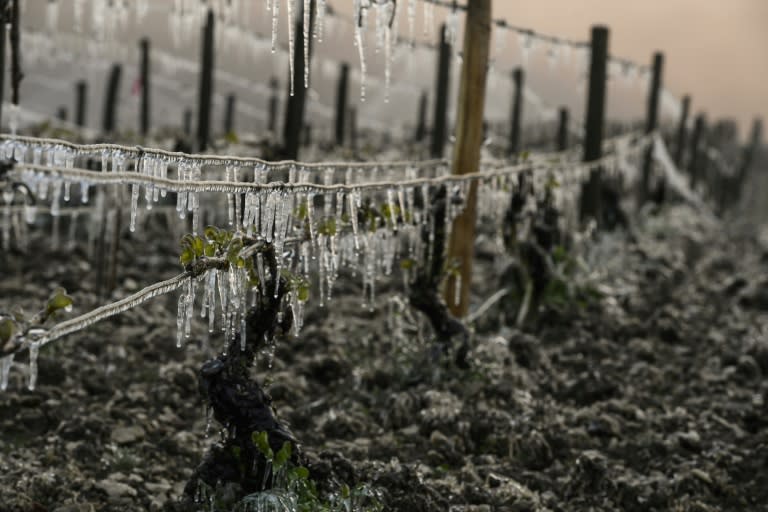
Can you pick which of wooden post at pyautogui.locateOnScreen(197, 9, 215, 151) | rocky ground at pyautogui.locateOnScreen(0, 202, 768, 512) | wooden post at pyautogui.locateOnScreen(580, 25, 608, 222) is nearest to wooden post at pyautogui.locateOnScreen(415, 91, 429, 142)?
wooden post at pyautogui.locateOnScreen(197, 9, 215, 151)

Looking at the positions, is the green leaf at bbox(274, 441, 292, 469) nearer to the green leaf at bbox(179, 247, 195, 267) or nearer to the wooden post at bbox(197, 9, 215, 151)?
the green leaf at bbox(179, 247, 195, 267)

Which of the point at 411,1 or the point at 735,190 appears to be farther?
the point at 735,190

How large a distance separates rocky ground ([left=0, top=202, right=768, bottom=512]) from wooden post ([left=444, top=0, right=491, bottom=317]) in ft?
2.74

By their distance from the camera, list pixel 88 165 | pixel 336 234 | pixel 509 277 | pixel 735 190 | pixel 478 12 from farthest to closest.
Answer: pixel 735 190 → pixel 88 165 → pixel 509 277 → pixel 478 12 → pixel 336 234

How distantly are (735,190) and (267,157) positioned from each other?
28451 millimetres

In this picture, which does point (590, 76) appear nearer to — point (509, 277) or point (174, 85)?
point (509, 277)

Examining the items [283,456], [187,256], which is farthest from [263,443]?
[187,256]

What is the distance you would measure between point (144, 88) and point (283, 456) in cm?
1819

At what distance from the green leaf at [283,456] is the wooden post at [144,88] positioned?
17067 mm

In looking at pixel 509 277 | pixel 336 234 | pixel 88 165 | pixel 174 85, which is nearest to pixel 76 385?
pixel 336 234

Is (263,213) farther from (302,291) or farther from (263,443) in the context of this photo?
(263,443)

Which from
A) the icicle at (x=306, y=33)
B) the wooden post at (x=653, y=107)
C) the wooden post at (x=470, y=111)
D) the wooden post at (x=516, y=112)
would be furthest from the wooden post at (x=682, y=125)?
the icicle at (x=306, y=33)

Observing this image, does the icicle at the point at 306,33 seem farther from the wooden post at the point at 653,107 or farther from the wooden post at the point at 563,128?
the wooden post at the point at 563,128

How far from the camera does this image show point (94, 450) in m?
4.62
